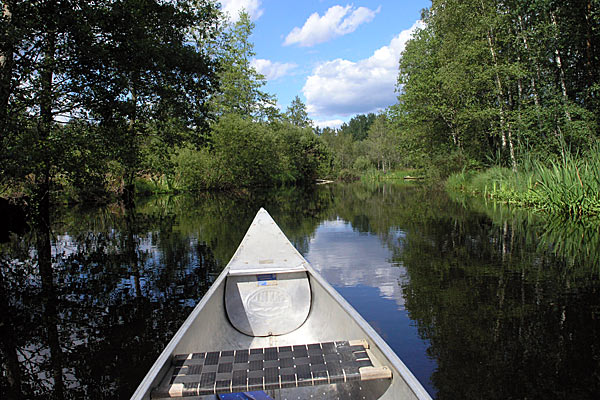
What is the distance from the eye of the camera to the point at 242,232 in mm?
9773

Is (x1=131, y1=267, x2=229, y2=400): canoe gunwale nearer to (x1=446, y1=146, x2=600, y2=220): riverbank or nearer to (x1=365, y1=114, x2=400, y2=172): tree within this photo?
(x1=446, y1=146, x2=600, y2=220): riverbank

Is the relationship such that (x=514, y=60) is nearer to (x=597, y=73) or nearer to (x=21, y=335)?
(x=597, y=73)

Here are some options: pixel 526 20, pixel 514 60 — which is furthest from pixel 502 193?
pixel 526 20

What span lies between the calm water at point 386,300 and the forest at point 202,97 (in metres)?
2.15

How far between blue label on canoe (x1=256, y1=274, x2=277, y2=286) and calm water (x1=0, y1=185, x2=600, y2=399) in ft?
3.12

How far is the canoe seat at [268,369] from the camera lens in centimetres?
192

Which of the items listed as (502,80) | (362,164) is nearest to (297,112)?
(362,164)

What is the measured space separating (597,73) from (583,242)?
951cm

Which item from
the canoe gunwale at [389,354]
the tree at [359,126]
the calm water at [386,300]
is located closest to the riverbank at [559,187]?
the calm water at [386,300]

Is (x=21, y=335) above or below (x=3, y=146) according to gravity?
below

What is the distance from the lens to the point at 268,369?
2078 mm

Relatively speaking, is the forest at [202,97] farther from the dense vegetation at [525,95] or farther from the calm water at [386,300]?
the calm water at [386,300]

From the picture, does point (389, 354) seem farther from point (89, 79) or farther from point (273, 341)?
point (89, 79)

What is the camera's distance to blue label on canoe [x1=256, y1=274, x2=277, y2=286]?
3865 mm
